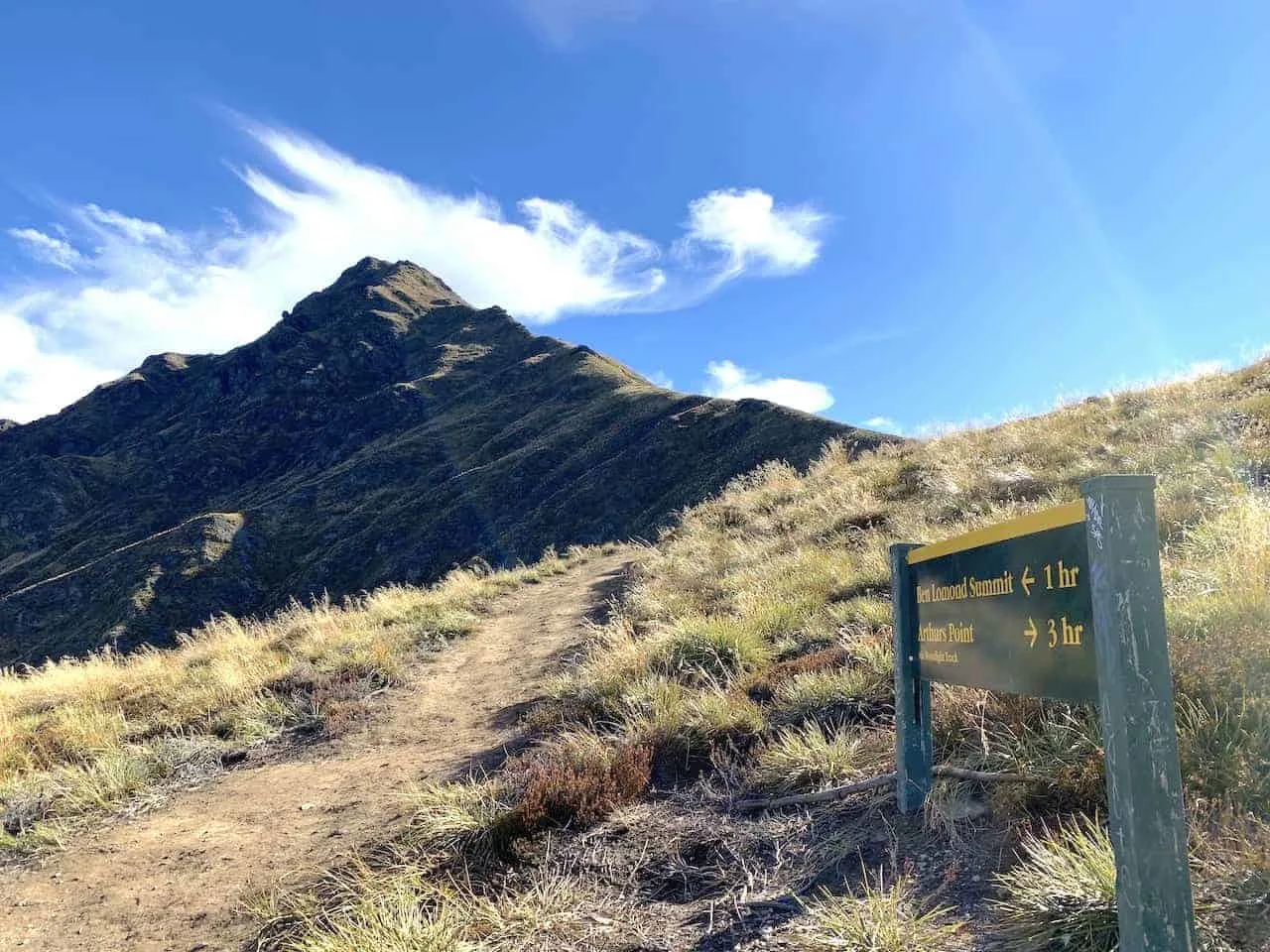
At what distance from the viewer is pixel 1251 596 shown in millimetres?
3584

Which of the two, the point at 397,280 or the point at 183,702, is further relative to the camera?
the point at 397,280

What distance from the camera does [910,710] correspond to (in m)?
3.52

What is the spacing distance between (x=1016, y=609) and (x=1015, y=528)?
29 centimetres

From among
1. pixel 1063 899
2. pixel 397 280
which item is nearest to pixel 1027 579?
pixel 1063 899

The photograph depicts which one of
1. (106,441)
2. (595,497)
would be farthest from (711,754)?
(106,441)

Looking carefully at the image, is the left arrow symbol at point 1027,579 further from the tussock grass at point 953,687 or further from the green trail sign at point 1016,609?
the tussock grass at point 953,687

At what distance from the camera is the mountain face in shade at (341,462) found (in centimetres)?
5956

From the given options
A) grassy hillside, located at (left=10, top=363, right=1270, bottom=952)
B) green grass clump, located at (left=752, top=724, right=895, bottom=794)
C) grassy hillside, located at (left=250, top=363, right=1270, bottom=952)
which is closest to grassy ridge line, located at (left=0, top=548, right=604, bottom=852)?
grassy hillside, located at (left=10, top=363, right=1270, bottom=952)

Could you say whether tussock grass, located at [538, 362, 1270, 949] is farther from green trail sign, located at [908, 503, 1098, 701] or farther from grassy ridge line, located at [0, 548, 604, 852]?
grassy ridge line, located at [0, 548, 604, 852]

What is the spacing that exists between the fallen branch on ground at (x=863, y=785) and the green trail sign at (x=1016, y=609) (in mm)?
619

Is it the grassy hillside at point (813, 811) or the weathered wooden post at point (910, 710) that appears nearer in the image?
the grassy hillside at point (813, 811)

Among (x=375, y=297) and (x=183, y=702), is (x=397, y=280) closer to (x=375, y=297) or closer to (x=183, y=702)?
(x=375, y=297)

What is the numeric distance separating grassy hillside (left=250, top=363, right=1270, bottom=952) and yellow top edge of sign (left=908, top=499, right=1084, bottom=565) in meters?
1.10

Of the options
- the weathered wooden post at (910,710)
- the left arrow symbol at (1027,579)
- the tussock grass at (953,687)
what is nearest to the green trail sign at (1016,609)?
the left arrow symbol at (1027,579)
